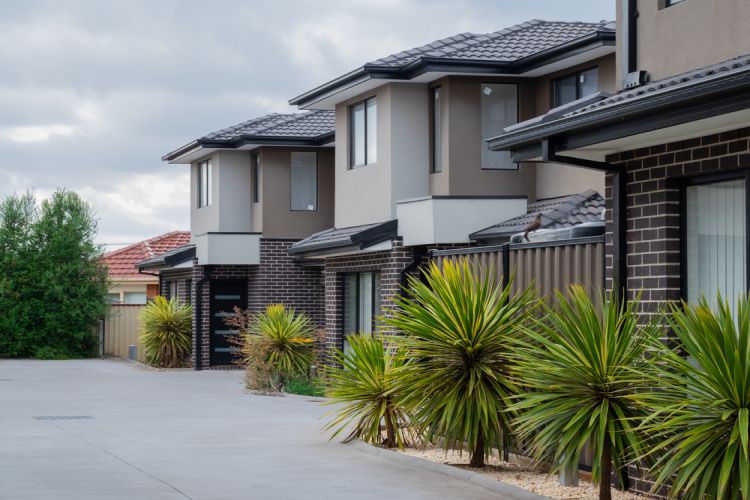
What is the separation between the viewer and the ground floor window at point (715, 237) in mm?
10312

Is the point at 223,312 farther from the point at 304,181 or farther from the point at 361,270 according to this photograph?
the point at 361,270

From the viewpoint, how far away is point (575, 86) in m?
22.4

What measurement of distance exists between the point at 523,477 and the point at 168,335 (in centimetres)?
2279

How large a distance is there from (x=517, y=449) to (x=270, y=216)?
20343 millimetres

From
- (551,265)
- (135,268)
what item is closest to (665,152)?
(551,265)

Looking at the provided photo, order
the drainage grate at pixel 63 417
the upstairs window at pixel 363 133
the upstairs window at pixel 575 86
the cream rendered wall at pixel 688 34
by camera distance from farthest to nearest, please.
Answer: the upstairs window at pixel 363 133
the upstairs window at pixel 575 86
the drainage grate at pixel 63 417
the cream rendered wall at pixel 688 34

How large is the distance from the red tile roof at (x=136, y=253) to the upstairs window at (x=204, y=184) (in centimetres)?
1061

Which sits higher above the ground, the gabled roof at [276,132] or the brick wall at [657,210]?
the gabled roof at [276,132]

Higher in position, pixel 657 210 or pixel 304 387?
pixel 657 210

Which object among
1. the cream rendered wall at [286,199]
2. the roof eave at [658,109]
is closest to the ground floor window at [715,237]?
the roof eave at [658,109]

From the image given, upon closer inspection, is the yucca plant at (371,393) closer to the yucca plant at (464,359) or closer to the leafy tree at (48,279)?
the yucca plant at (464,359)

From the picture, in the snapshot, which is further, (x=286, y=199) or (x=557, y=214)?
(x=286, y=199)

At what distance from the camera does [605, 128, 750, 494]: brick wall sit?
10523 millimetres

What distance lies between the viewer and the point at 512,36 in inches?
987
